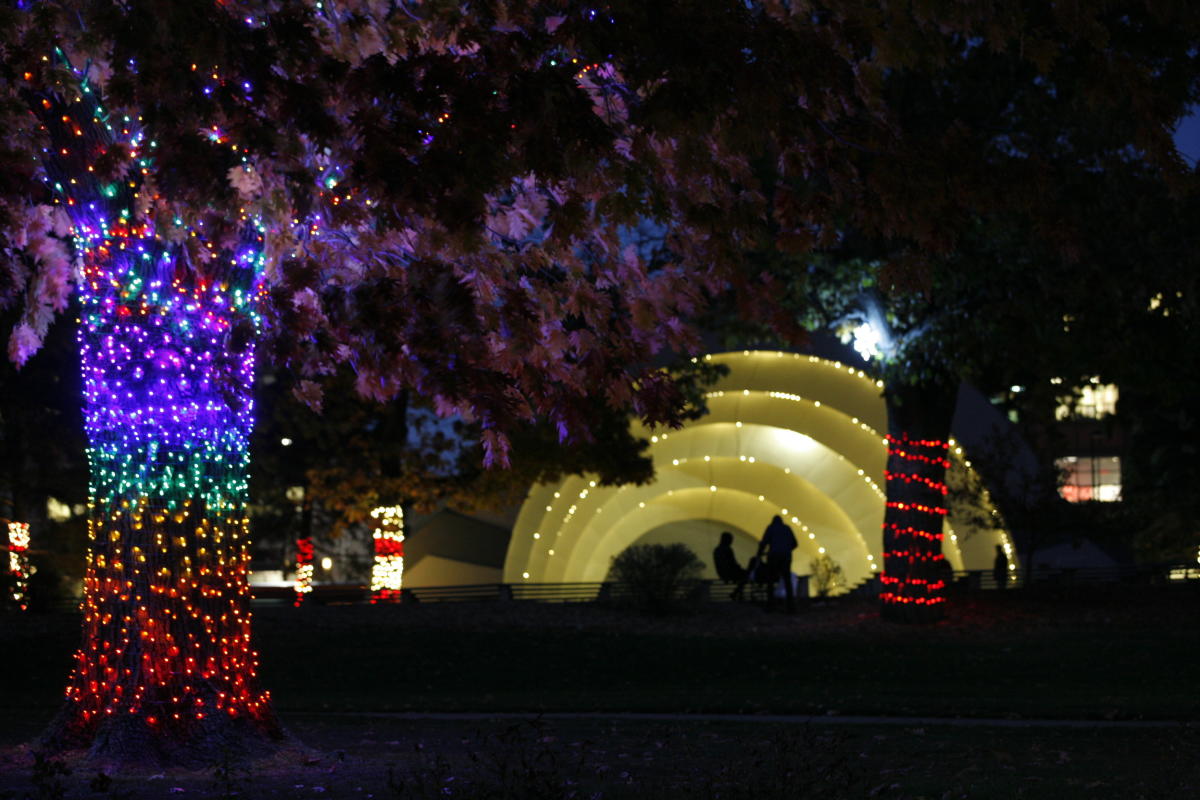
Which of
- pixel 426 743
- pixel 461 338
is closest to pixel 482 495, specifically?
pixel 426 743

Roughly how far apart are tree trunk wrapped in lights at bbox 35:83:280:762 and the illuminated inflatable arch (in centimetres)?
2061

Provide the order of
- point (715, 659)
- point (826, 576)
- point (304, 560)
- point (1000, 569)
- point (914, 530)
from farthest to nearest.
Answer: point (304, 560) < point (826, 576) < point (1000, 569) < point (914, 530) < point (715, 659)

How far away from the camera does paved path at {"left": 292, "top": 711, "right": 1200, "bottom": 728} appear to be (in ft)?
40.4

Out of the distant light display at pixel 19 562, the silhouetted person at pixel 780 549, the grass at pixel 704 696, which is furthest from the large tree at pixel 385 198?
the silhouetted person at pixel 780 549

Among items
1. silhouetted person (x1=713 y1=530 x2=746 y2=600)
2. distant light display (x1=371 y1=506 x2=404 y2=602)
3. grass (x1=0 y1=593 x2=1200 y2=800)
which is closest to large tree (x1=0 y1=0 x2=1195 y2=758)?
grass (x1=0 y1=593 x2=1200 y2=800)

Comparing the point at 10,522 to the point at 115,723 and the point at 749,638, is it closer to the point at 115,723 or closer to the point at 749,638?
the point at 749,638

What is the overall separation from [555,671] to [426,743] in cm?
737

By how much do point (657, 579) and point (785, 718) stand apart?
424 inches

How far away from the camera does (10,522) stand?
85.1 ft

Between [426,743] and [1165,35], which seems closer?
[426,743]

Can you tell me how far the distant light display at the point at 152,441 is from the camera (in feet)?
31.9

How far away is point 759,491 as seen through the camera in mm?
37375

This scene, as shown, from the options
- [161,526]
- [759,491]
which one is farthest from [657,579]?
[161,526]

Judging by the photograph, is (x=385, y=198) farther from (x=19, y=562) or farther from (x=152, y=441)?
(x=19, y=562)
